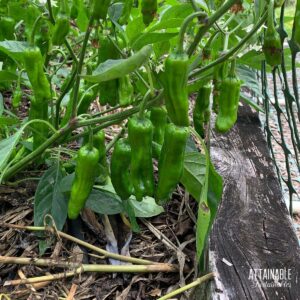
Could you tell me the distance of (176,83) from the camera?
2.41ft

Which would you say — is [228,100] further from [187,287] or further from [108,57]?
[187,287]

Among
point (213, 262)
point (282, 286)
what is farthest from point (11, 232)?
point (282, 286)

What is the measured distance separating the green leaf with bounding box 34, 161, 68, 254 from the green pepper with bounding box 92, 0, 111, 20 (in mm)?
408

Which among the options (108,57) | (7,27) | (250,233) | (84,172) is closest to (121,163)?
(84,172)

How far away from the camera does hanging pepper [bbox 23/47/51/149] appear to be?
37.5 inches

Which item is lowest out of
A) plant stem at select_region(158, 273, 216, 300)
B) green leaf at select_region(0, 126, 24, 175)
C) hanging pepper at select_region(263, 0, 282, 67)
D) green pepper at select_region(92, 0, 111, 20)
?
plant stem at select_region(158, 273, 216, 300)

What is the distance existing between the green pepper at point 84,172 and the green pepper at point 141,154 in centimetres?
8

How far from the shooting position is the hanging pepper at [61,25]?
2.92ft

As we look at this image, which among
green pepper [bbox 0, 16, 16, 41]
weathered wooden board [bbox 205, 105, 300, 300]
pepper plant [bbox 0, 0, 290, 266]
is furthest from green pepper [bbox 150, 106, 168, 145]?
green pepper [bbox 0, 16, 16, 41]

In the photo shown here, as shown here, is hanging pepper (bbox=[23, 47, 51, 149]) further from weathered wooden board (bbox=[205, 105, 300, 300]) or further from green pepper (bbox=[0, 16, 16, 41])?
weathered wooden board (bbox=[205, 105, 300, 300])

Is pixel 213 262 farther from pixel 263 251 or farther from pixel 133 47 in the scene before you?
pixel 133 47

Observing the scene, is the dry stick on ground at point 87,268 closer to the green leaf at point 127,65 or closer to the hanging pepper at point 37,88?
the hanging pepper at point 37,88

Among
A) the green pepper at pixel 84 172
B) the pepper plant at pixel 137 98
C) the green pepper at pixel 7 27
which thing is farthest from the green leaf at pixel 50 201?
the green pepper at pixel 7 27

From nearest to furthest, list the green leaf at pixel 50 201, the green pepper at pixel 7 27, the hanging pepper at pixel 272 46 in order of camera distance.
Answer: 1. the hanging pepper at pixel 272 46
2. the green leaf at pixel 50 201
3. the green pepper at pixel 7 27
